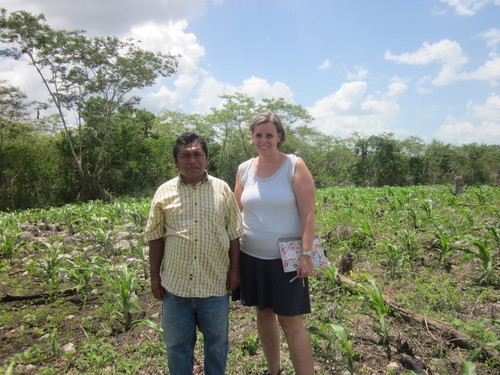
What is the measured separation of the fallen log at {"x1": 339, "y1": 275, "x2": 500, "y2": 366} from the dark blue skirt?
1.18 meters

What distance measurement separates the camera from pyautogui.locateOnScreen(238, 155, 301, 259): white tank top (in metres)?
1.94

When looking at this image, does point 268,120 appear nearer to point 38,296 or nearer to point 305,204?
point 305,204

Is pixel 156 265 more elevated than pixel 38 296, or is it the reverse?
pixel 156 265

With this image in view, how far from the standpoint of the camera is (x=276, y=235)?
195 cm

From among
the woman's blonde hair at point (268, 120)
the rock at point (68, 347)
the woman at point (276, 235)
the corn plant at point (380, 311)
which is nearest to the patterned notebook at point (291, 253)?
the woman at point (276, 235)

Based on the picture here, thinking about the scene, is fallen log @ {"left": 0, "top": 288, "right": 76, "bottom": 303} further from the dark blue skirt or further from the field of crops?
the dark blue skirt

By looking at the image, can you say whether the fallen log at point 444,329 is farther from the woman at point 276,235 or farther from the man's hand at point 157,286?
the man's hand at point 157,286

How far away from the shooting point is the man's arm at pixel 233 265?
1926 mm

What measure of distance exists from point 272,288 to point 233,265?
27 cm

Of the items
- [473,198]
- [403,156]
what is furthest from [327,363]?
[403,156]

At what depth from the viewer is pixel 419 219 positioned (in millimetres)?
6043

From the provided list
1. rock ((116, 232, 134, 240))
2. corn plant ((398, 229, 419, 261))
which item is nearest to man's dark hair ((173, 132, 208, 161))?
corn plant ((398, 229, 419, 261))

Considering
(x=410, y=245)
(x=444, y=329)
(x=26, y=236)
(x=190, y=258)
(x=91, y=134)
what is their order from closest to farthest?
(x=190, y=258)
(x=444, y=329)
(x=410, y=245)
(x=26, y=236)
(x=91, y=134)

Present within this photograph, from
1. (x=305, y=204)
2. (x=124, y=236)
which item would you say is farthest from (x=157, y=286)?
(x=124, y=236)
